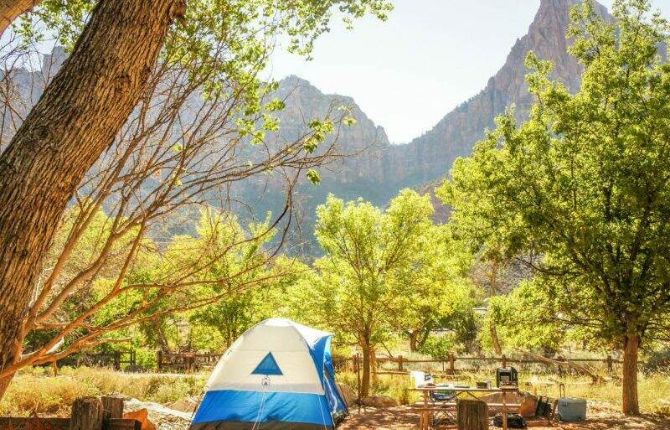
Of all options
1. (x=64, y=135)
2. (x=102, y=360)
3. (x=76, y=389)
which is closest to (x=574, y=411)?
(x=76, y=389)

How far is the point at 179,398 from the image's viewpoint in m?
13.8

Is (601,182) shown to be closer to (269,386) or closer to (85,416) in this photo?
(269,386)

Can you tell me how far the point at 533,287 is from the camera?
13.6 meters

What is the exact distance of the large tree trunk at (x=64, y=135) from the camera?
2.04 meters

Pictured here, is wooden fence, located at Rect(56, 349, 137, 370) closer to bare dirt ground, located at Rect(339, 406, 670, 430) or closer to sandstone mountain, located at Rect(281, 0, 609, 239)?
bare dirt ground, located at Rect(339, 406, 670, 430)

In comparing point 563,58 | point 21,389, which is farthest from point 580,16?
point 563,58

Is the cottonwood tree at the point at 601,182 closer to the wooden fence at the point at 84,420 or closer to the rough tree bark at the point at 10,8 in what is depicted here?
the wooden fence at the point at 84,420

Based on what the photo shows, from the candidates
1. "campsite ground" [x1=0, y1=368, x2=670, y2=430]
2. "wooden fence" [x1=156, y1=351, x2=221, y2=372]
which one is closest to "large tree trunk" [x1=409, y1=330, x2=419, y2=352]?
"wooden fence" [x1=156, y1=351, x2=221, y2=372]

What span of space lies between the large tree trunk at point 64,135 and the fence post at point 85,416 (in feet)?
3.45

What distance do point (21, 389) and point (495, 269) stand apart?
2280 cm

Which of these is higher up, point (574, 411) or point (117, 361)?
point (574, 411)

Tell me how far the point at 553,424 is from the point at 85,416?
1063cm

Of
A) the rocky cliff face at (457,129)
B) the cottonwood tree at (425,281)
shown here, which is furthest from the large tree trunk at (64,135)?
the rocky cliff face at (457,129)

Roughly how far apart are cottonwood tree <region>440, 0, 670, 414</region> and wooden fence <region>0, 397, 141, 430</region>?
1066 centimetres
